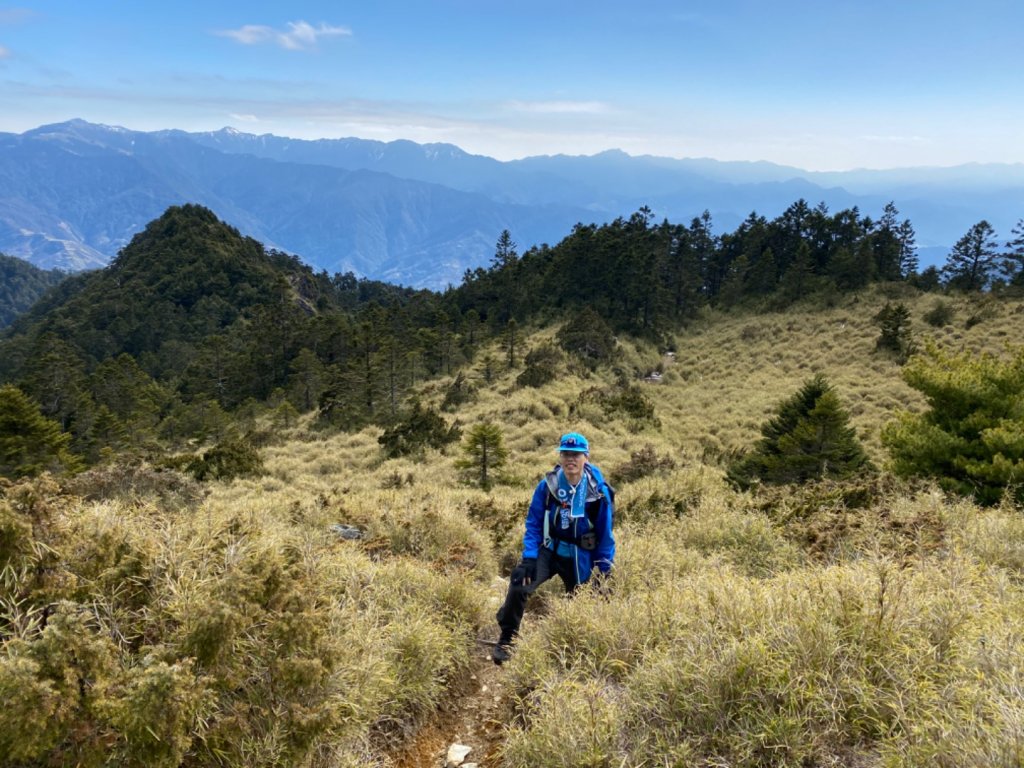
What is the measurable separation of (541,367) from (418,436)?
32.0 ft

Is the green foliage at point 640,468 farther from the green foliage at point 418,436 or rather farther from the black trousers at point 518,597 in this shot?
the black trousers at point 518,597

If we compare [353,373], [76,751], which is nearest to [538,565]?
[76,751]

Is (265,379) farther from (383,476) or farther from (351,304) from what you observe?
(351,304)

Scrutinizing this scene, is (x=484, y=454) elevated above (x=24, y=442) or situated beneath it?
elevated above

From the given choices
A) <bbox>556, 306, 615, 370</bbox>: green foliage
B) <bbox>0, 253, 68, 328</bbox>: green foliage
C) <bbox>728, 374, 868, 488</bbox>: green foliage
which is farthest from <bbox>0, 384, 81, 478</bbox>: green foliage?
<bbox>0, 253, 68, 328</bbox>: green foliage

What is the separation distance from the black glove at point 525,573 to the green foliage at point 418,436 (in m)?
15.4

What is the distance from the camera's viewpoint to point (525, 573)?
4.29m

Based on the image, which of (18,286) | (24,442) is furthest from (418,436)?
(18,286)

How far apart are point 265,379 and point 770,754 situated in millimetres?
42957

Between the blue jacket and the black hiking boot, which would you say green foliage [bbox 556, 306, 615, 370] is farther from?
the black hiking boot

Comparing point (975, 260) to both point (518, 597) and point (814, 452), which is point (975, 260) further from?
point (518, 597)

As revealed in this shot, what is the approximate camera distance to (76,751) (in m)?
2.13

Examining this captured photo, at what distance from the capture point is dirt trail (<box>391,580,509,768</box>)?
10.7 ft

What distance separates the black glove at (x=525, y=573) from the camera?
425cm
